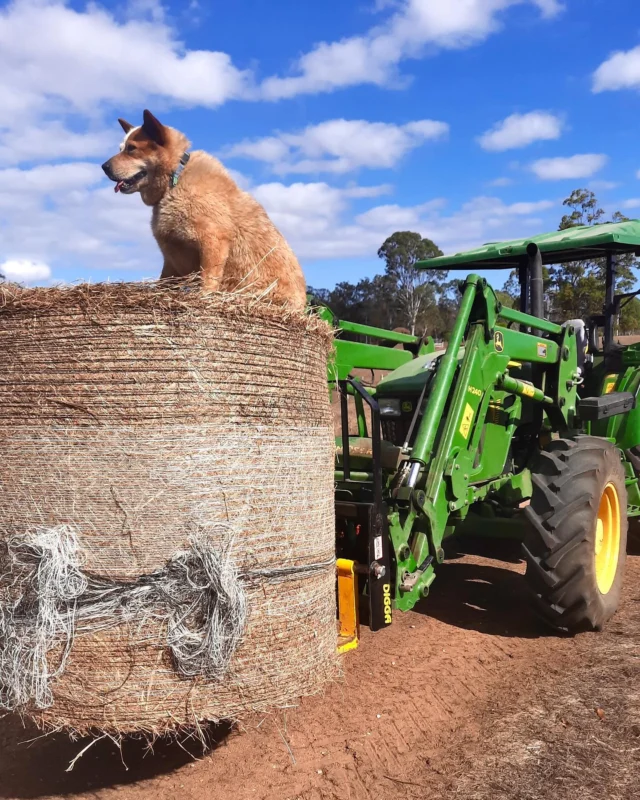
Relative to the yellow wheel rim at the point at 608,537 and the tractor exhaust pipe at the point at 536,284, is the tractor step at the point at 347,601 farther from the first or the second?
the tractor exhaust pipe at the point at 536,284

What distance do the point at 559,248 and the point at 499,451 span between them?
186cm

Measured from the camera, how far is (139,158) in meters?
3.82

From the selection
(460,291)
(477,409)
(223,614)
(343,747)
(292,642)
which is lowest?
(343,747)

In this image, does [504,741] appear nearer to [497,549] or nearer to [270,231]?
[270,231]

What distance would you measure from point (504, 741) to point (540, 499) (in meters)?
1.64

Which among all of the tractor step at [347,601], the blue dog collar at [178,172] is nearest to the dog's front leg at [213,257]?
the blue dog collar at [178,172]

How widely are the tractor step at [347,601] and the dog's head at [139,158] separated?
88.6 inches

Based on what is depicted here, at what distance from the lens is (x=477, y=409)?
4641 mm

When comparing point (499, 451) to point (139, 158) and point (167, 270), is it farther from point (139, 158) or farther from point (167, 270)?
point (139, 158)

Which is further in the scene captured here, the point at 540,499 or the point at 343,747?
the point at 540,499

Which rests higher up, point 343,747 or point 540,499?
point 540,499

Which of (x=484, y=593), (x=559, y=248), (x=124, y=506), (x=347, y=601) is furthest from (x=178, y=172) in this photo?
(x=484, y=593)

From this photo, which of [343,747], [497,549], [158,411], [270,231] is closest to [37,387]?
[158,411]

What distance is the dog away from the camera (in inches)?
148
